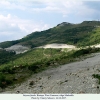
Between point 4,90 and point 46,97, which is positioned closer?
point 46,97

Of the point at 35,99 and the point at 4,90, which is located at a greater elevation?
the point at 35,99

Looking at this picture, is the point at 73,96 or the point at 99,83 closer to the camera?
the point at 73,96

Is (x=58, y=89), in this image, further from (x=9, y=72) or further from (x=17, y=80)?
(x=9, y=72)

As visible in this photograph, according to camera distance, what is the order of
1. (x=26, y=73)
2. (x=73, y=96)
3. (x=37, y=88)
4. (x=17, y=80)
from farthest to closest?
(x=26, y=73), (x=17, y=80), (x=37, y=88), (x=73, y=96)

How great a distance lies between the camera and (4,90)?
1356 inches

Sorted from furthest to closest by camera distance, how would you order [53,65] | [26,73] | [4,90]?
[53,65] → [26,73] → [4,90]

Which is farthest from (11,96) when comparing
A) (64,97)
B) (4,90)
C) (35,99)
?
(4,90)

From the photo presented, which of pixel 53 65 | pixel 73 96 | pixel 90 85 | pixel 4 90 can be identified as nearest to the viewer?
pixel 73 96

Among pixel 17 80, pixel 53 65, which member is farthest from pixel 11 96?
pixel 53 65

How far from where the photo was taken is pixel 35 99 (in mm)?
14523

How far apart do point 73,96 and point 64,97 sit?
59cm

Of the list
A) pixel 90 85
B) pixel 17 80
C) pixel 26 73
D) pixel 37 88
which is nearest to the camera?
pixel 90 85

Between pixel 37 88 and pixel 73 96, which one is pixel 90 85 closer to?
pixel 37 88

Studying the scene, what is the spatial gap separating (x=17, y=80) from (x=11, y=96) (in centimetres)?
2679
